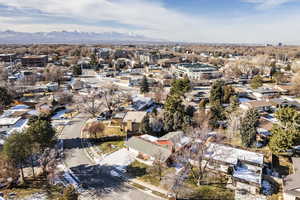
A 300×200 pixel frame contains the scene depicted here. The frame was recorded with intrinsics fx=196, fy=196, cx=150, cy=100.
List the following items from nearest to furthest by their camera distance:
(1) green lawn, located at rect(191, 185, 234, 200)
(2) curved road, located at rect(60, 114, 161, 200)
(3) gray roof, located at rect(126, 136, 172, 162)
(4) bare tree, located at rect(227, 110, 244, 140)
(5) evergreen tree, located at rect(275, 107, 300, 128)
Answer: (1) green lawn, located at rect(191, 185, 234, 200)
(2) curved road, located at rect(60, 114, 161, 200)
(3) gray roof, located at rect(126, 136, 172, 162)
(5) evergreen tree, located at rect(275, 107, 300, 128)
(4) bare tree, located at rect(227, 110, 244, 140)

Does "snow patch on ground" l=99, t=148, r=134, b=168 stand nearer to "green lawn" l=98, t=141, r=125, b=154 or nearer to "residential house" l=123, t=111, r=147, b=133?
"green lawn" l=98, t=141, r=125, b=154

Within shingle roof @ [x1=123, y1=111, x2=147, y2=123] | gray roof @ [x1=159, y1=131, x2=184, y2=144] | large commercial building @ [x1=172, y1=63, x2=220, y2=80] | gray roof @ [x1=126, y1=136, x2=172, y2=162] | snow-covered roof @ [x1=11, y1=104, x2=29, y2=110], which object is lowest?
gray roof @ [x1=126, y1=136, x2=172, y2=162]

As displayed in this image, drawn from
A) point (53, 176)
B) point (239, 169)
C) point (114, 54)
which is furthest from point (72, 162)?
point (114, 54)

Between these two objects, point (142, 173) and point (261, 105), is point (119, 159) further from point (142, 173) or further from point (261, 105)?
point (261, 105)

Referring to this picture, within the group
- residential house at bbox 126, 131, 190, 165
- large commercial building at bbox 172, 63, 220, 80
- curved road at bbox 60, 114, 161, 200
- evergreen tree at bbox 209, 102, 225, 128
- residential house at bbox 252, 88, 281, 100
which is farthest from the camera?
large commercial building at bbox 172, 63, 220, 80

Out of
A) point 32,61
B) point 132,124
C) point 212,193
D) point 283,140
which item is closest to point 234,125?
point 283,140

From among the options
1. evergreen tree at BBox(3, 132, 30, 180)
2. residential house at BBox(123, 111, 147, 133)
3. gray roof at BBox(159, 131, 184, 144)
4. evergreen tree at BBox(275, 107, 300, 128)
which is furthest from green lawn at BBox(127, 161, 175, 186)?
evergreen tree at BBox(275, 107, 300, 128)

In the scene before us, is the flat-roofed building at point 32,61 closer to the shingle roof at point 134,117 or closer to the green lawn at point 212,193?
the shingle roof at point 134,117

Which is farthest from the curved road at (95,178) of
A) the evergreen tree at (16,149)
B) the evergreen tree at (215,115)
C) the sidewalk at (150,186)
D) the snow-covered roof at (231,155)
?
the evergreen tree at (215,115)
